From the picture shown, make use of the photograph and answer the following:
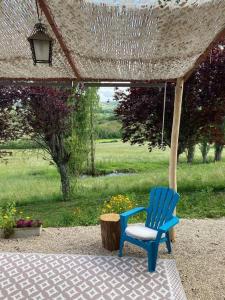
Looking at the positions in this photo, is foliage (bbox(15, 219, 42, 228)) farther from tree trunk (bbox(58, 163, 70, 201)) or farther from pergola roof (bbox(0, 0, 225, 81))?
tree trunk (bbox(58, 163, 70, 201))

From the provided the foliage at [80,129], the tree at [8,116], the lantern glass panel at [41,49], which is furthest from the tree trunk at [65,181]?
the lantern glass panel at [41,49]

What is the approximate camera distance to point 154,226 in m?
3.99

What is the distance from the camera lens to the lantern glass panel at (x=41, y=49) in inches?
95.7

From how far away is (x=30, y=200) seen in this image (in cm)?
738

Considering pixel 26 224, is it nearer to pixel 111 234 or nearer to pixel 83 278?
pixel 111 234

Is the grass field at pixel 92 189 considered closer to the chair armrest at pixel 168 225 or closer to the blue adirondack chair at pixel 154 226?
the blue adirondack chair at pixel 154 226

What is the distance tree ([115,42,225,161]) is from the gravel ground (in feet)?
7.62

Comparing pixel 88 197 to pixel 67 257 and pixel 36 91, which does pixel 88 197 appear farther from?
pixel 67 257

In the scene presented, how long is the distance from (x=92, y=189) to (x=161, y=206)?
13.2 feet

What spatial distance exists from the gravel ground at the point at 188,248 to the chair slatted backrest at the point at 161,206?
0.40 meters

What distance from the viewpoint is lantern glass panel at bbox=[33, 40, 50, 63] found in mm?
2432

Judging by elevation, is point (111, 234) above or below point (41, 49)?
below

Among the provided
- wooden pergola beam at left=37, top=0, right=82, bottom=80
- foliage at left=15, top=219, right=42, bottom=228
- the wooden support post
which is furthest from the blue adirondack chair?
wooden pergola beam at left=37, top=0, right=82, bottom=80

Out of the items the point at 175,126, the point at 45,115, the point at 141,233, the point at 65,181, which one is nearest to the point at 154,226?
the point at 141,233
